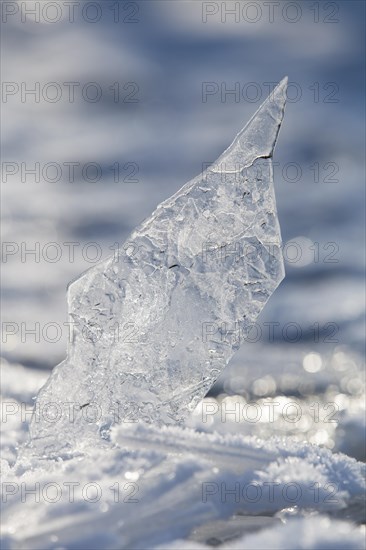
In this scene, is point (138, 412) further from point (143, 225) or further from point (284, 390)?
point (284, 390)

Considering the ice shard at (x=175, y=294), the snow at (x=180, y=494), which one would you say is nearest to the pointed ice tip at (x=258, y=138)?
the ice shard at (x=175, y=294)

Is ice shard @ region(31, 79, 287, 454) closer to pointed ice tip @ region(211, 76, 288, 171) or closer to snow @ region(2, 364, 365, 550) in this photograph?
pointed ice tip @ region(211, 76, 288, 171)

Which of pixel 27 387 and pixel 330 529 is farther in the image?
pixel 27 387

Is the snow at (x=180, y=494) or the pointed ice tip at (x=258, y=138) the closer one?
the snow at (x=180, y=494)

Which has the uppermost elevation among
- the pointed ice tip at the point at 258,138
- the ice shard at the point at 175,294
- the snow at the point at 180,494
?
the pointed ice tip at the point at 258,138

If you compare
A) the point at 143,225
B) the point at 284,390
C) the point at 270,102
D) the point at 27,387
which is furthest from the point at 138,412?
the point at 284,390

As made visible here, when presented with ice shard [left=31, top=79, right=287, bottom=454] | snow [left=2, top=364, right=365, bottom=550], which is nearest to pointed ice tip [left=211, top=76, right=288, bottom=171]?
ice shard [left=31, top=79, right=287, bottom=454]

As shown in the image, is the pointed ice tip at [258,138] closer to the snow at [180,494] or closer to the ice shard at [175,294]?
the ice shard at [175,294]

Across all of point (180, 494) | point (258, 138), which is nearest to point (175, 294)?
point (258, 138)

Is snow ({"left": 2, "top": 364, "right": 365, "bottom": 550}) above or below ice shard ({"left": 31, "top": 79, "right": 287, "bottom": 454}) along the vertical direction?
below
